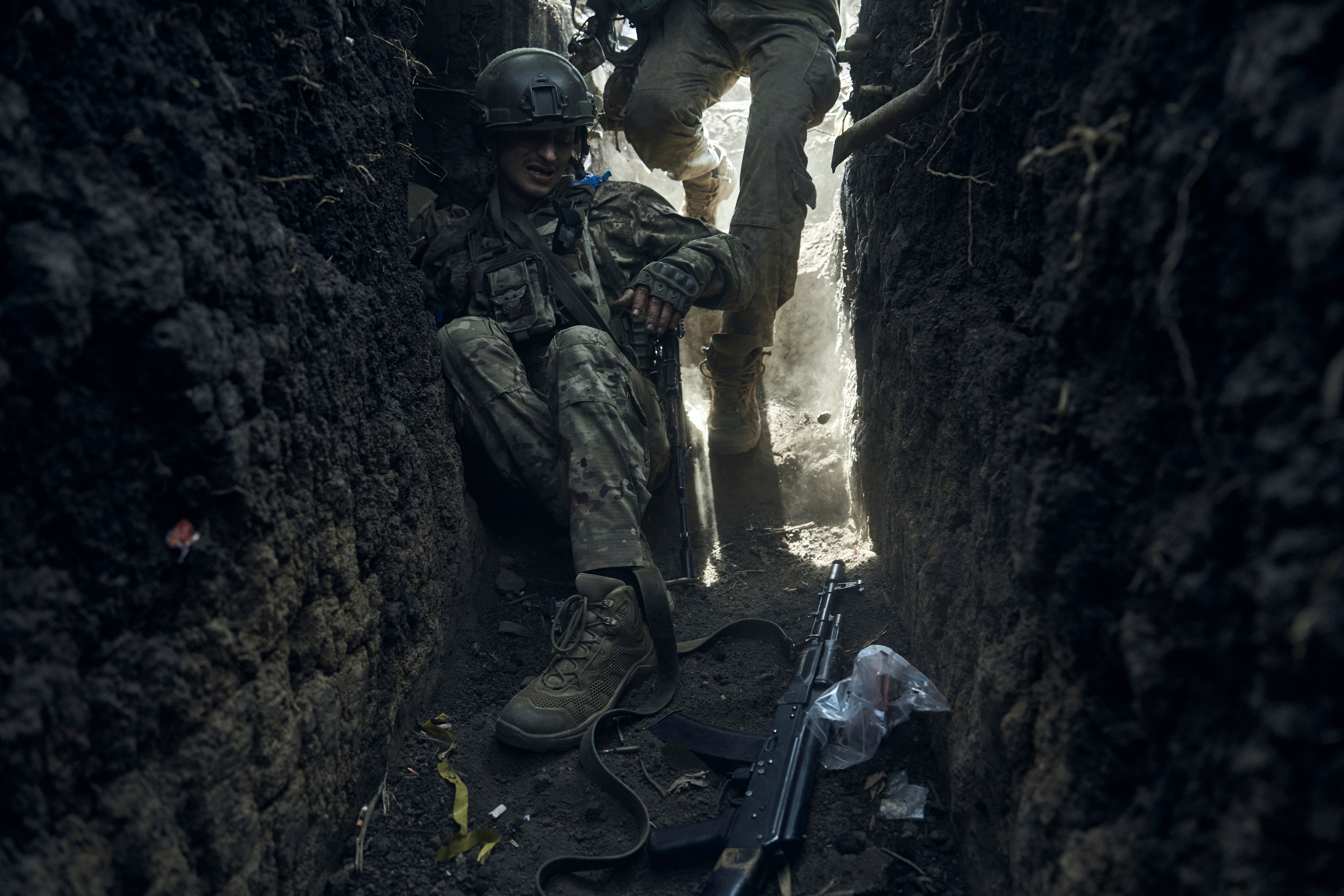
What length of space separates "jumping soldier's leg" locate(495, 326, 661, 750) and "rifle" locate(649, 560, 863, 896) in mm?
227

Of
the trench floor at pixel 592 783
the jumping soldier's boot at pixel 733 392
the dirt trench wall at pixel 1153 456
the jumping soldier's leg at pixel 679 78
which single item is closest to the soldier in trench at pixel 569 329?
the trench floor at pixel 592 783

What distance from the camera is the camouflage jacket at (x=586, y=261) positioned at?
2754mm

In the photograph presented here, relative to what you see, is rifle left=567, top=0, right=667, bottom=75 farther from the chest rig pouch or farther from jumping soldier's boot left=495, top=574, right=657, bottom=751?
jumping soldier's boot left=495, top=574, right=657, bottom=751

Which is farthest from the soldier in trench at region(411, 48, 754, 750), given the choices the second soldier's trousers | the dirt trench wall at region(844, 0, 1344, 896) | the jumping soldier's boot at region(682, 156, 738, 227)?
the jumping soldier's boot at region(682, 156, 738, 227)

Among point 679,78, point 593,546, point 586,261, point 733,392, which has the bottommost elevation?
point 593,546

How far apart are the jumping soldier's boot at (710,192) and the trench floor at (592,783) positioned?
220 centimetres

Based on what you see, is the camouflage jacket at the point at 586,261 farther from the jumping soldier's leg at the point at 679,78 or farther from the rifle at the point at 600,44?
the rifle at the point at 600,44

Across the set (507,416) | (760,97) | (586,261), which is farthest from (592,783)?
(760,97)

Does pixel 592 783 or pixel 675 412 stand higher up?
pixel 675 412

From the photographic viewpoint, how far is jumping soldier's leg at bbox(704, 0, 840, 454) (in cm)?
324

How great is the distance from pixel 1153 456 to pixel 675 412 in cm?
217

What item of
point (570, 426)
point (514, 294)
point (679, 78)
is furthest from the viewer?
point (679, 78)

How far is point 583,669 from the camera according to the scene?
2.12 metres

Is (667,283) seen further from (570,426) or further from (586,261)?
(570,426)
